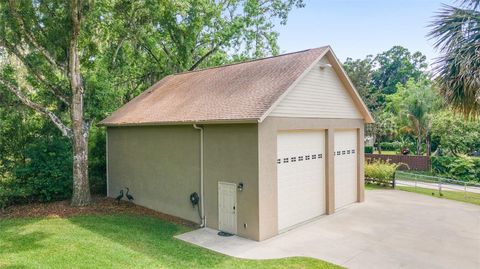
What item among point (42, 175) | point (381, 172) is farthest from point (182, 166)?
point (381, 172)

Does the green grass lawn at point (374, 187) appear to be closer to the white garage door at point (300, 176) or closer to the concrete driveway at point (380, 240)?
the concrete driveway at point (380, 240)

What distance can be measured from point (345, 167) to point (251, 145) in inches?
242

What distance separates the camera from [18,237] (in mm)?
9523

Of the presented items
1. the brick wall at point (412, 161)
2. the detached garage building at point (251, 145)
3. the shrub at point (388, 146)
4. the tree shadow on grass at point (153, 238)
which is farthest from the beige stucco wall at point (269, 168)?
the shrub at point (388, 146)

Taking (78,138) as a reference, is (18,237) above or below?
below

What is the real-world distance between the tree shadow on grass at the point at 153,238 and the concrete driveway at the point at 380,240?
21.1 inches

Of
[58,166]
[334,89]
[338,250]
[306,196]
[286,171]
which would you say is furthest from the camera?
[58,166]

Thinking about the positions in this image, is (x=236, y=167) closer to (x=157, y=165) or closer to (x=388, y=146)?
(x=157, y=165)

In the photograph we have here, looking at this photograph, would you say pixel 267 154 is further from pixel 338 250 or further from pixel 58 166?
pixel 58 166

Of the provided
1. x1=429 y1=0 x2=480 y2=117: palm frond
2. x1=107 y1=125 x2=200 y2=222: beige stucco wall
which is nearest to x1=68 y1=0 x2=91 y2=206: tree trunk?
x1=107 y1=125 x2=200 y2=222: beige stucco wall

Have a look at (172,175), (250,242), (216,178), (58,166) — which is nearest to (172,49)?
(58,166)

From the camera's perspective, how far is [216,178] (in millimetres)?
10547

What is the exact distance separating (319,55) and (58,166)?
39.4 feet

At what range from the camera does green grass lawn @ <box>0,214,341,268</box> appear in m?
7.68
